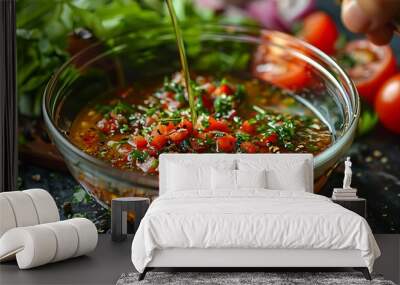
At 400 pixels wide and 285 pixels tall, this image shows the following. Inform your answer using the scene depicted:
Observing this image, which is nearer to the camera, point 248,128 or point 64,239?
point 64,239

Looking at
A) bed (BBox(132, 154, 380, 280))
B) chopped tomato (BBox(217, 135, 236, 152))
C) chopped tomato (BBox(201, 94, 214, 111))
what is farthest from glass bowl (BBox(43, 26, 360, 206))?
bed (BBox(132, 154, 380, 280))

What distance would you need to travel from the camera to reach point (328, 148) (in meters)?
4.93

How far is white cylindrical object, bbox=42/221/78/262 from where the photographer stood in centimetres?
442

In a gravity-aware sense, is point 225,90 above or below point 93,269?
above

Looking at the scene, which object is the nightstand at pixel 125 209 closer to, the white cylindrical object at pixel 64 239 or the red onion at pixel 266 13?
the white cylindrical object at pixel 64 239

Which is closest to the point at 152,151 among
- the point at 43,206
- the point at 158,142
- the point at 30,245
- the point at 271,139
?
the point at 158,142

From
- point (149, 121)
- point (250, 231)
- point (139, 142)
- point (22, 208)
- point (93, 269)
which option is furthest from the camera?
point (149, 121)

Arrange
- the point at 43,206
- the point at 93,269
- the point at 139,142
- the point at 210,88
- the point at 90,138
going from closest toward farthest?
the point at 93,269 → the point at 43,206 → the point at 90,138 → the point at 139,142 → the point at 210,88

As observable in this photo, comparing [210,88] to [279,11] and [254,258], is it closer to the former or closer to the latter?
[279,11]

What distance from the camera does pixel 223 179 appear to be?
506cm

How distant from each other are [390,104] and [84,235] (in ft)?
8.31

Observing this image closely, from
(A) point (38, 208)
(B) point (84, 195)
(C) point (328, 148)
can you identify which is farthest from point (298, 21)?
(A) point (38, 208)

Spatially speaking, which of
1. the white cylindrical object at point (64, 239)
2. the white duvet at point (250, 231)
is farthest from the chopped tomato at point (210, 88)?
the white duvet at point (250, 231)

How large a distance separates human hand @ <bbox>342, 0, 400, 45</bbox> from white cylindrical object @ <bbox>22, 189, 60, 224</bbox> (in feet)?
8.68
